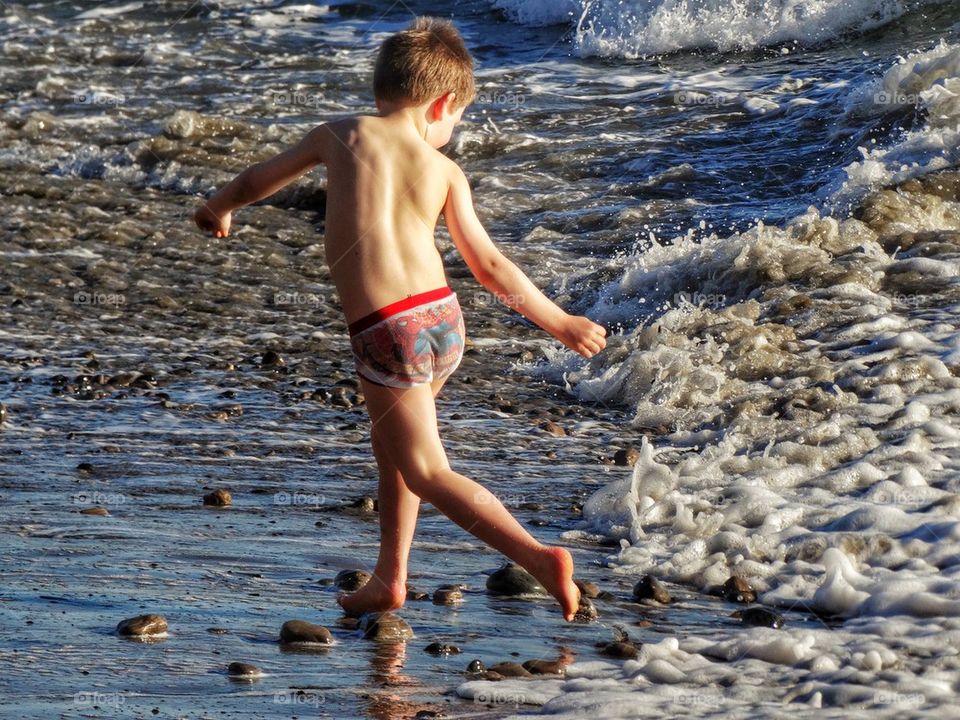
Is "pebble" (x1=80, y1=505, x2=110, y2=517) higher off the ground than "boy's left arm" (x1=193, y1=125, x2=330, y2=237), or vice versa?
"boy's left arm" (x1=193, y1=125, x2=330, y2=237)

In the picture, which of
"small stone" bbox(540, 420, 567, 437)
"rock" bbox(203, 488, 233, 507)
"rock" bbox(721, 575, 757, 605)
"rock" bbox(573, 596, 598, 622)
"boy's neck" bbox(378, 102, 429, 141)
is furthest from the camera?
"small stone" bbox(540, 420, 567, 437)

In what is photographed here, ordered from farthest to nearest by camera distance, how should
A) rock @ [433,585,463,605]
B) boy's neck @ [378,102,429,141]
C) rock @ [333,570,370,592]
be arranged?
1. rock @ [333,570,370,592]
2. rock @ [433,585,463,605]
3. boy's neck @ [378,102,429,141]

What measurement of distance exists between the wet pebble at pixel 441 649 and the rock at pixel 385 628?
0.13 metres

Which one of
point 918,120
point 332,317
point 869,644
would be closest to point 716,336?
point 332,317

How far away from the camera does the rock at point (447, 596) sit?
4.46 m

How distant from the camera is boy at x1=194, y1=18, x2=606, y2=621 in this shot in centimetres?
395

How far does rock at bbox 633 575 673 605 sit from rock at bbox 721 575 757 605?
211 millimetres

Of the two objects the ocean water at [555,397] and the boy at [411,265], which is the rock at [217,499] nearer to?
the ocean water at [555,397]

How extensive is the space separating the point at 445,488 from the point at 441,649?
18.1 inches

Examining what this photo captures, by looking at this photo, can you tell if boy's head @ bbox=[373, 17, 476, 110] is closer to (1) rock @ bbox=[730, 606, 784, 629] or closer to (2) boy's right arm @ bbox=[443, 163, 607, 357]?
(2) boy's right arm @ bbox=[443, 163, 607, 357]

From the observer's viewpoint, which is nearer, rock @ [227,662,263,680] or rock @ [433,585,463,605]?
rock @ [227,662,263,680]

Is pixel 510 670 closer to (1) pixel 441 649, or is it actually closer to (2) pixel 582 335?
(1) pixel 441 649

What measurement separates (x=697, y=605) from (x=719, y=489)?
1.16 m

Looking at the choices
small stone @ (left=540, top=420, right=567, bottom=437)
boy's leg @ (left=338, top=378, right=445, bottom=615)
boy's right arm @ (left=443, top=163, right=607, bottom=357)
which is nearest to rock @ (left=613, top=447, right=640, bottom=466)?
small stone @ (left=540, top=420, right=567, bottom=437)
